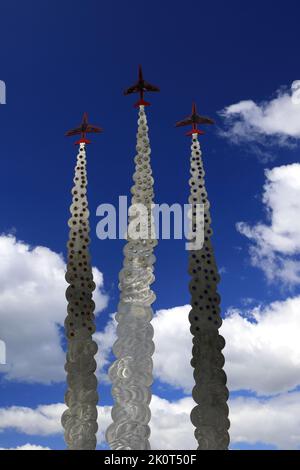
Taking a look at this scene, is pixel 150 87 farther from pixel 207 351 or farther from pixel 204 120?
pixel 207 351

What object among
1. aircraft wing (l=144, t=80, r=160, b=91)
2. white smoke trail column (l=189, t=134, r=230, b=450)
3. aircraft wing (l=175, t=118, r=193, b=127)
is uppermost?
aircraft wing (l=144, t=80, r=160, b=91)

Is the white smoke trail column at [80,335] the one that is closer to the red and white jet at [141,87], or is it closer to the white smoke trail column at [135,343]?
the white smoke trail column at [135,343]

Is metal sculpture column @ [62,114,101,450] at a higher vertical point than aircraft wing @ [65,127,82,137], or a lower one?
lower

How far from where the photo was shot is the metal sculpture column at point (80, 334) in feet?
44.8

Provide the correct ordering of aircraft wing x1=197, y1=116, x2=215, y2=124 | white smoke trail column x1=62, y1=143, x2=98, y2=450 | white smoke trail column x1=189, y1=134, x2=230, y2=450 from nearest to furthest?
white smoke trail column x1=189, y1=134, x2=230, y2=450 → white smoke trail column x1=62, y1=143, x2=98, y2=450 → aircraft wing x1=197, y1=116, x2=215, y2=124

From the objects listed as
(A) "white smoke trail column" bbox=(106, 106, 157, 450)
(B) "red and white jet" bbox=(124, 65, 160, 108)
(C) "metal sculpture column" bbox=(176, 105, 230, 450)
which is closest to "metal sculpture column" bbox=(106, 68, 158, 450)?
(A) "white smoke trail column" bbox=(106, 106, 157, 450)

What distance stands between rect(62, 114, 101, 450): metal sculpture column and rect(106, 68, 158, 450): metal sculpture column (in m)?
0.75

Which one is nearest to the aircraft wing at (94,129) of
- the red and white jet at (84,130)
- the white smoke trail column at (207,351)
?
the red and white jet at (84,130)

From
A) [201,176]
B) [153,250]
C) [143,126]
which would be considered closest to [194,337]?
[153,250]

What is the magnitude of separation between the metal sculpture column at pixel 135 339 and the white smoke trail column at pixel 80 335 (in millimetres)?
754

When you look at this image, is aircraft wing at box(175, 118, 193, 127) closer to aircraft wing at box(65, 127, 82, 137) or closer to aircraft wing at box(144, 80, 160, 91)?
aircraft wing at box(144, 80, 160, 91)

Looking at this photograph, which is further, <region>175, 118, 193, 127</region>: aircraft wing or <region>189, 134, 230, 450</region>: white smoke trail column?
<region>175, 118, 193, 127</region>: aircraft wing

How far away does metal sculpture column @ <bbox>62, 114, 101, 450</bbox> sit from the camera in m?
13.6
